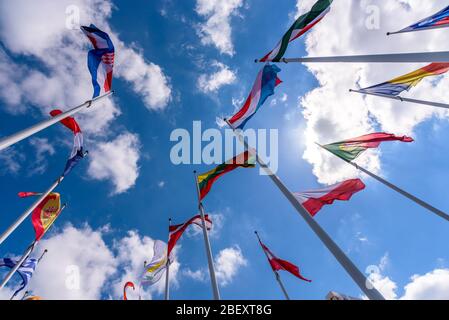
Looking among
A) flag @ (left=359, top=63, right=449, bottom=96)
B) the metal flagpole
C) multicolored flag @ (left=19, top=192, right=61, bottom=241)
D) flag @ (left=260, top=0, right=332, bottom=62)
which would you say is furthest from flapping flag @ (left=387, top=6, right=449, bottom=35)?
multicolored flag @ (left=19, top=192, right=61, bottom=241)

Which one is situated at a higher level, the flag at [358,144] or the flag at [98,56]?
the flag at [98,56]

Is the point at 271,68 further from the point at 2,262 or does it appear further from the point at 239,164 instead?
the point at 2,262

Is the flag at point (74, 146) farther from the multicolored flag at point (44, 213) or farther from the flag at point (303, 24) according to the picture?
the flag at point (303, 24)

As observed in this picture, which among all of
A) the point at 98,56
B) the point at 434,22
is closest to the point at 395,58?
the point at 434,22

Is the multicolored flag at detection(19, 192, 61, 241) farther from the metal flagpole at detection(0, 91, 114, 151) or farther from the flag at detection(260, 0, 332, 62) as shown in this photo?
the flag at detection(260, 0, 332, 62)

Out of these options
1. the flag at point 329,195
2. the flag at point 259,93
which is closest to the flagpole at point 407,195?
the flag at point 329,195

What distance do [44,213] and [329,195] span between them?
567 inches

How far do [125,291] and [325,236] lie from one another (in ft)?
51.0

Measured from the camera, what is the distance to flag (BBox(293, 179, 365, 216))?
9453 mm

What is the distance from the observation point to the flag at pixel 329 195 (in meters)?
9.45

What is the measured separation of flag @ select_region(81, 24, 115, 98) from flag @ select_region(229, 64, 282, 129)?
21.0ft

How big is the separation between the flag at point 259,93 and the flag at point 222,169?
5.97 ft
